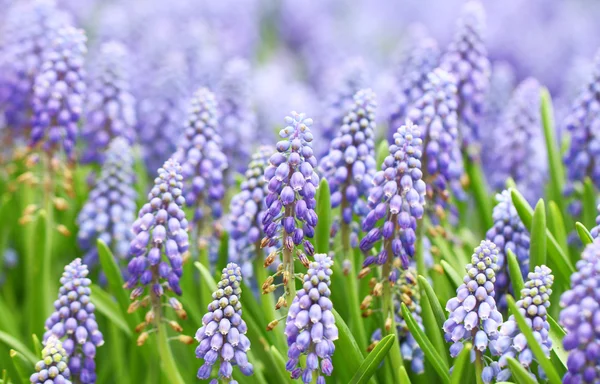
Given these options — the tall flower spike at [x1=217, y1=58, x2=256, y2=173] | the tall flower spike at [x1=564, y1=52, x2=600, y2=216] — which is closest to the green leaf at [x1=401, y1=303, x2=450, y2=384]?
the tall flower spike at [x1=564, y1=52, x2=600, y2=216]

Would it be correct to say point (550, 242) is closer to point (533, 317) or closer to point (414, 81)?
point (533, 317)

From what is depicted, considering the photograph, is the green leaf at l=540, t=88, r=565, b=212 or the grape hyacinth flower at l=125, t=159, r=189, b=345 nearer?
the grape hyacinth flower at l=125, t=159, r=189, b=345

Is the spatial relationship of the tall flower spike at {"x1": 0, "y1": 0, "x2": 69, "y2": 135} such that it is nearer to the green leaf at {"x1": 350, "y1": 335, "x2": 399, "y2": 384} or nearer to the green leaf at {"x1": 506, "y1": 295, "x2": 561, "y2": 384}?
the green leaf at {"x1": 350, "y1": 335, "x2": 399, "y2": 384}

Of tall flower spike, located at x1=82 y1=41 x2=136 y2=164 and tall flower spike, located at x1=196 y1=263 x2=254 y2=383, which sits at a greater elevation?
tall flower spike, located at x1=82 y1=41 x2=136 y2=164

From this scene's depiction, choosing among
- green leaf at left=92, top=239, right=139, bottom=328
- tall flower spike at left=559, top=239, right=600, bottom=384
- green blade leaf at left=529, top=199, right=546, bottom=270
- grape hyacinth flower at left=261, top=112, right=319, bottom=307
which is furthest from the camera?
green leaf at left=92, top=239, right=139, bottom=328

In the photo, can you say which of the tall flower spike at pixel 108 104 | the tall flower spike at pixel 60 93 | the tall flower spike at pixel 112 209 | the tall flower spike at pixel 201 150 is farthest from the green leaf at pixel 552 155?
the tall flower spike at pixel 60 93

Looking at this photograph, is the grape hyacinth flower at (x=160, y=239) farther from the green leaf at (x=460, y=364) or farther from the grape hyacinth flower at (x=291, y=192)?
the green leaf at (x=460, y=364)

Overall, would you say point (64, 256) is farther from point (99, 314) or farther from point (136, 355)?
point (136, 355)
